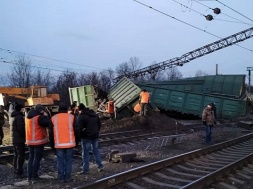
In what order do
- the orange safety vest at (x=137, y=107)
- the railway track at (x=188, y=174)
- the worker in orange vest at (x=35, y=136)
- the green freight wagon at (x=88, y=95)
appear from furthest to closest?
the green freight wagon at (x=88, y=95) < the orange safety vest at (x=137, y=107) < the worker in orange vest at (x=35, y=136) < the railway track at (x=188, y=174)

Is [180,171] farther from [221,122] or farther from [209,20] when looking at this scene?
[221,122]

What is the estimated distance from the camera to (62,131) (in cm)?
838

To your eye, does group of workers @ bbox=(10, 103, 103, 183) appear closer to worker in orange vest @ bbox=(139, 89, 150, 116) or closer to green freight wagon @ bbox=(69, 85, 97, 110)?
worker in orange vest @ bbox=(139, 89, 150, 116)

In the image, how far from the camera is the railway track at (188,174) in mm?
8148

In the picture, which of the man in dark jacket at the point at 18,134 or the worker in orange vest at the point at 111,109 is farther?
the worker in orange vest at the point at 111,109

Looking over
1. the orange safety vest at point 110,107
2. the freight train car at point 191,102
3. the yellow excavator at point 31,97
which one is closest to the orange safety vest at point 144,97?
the orange safety vest at point 110,107

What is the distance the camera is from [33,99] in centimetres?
2586

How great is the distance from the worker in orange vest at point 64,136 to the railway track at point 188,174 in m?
0.67

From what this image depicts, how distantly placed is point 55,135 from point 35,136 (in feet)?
1.97

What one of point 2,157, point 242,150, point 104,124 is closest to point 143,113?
point 104,124

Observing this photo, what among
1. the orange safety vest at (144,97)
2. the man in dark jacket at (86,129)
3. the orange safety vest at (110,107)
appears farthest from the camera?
the orange safety vest at (110,107)

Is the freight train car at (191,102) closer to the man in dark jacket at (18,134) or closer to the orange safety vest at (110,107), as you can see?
the orange safety vest at (110,107)

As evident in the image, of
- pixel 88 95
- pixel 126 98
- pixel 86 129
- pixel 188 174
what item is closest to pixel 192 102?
pixel 126 98

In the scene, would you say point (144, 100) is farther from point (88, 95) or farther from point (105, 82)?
point (105, 82)
